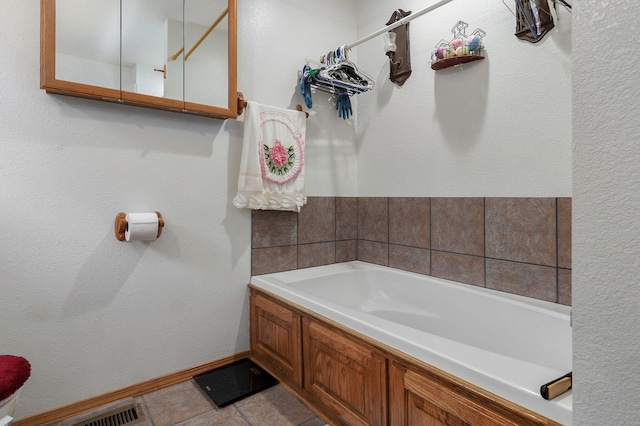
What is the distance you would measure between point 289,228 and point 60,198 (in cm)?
129

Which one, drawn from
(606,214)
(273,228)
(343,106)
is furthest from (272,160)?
(606,214)

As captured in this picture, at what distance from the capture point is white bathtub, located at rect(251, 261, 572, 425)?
101 cm

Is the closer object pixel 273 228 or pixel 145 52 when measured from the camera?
pixel 145 52

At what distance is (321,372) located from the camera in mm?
1692

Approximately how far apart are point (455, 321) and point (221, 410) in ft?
4.41

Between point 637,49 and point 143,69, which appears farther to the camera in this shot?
point 143,69

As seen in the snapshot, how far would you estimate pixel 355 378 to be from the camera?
1.48m

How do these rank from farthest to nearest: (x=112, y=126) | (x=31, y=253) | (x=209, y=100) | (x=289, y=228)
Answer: (x=289, y=228) < (x=209, y=100) < (x=112, y=126) < (x=31, y=253)

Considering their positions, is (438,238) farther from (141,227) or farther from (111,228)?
(111,228)

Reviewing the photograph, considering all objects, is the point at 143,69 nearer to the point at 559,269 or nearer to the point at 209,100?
the point at 209,100

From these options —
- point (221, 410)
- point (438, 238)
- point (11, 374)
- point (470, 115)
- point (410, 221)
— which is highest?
point (470, 115)

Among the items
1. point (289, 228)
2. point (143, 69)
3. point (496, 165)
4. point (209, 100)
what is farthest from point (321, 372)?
point (143, 69)

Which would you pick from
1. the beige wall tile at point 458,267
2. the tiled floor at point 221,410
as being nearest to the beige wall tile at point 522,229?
the beige wall tile at point 458,267

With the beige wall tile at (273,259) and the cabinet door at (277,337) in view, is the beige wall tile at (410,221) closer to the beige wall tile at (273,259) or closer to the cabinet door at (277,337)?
the beige wall tile at (273,259)
